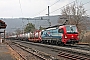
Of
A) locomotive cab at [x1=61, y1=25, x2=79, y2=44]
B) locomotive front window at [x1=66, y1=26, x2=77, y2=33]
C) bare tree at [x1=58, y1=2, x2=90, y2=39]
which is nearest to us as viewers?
locomotive cab at [x1=61, y1=25, x2=79, y2=44]

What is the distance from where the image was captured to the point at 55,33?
1345 inches

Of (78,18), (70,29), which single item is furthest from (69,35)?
(78,18)

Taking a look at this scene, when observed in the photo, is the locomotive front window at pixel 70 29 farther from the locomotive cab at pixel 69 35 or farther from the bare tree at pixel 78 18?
the bare tree at pixel 78 18

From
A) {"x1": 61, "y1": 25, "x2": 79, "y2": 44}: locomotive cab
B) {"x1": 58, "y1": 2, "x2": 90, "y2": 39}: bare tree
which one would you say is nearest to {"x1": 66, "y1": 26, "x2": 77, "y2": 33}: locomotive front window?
{"x1": 61, "y1": 25, "x2": 79, "y2": 44}: locomotive cab

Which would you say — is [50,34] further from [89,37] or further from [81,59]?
[81,59]

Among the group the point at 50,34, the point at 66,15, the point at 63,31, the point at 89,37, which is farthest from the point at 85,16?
the point at 63,31

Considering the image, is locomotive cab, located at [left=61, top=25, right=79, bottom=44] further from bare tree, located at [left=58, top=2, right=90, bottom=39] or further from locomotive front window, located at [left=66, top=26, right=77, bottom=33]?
bare tree, located at [left=58, top=2, right=90, bottom=39]

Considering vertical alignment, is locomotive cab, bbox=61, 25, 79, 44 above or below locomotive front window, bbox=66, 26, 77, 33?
below

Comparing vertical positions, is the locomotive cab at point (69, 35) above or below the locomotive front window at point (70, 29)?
below

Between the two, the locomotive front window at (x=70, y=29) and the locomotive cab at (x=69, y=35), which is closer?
the locomotive cab at (x=69, y=35)

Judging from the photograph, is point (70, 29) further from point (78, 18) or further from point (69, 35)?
point (78, 18)

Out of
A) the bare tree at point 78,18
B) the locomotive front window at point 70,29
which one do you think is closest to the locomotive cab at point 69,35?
the locomotive front window at point 70,29

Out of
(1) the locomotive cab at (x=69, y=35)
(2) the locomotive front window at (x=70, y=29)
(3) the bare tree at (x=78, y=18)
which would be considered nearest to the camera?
(1) the locomotive cab at (x=69, y=35)

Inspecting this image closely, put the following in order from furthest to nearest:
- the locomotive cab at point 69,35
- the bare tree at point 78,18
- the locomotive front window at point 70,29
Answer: the bare tree at point 78,18 → the locomotive front window at point 70,29 → the locomotive cab at point 69,35
